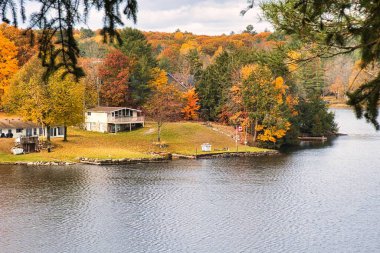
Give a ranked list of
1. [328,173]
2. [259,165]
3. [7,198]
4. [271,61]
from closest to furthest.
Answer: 1. [271,61]
2. [7,198]
3. [328,173]
4. [259,165]

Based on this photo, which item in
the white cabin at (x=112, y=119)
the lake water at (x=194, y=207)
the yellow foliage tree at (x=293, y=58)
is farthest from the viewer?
the white cabin at (x=112, y=119)

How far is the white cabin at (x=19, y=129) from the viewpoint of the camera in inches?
2640

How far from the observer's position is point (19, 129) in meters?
68.2

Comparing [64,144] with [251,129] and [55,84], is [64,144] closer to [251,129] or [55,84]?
[55,84]

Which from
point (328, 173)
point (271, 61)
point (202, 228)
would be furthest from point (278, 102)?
point (271, 61)

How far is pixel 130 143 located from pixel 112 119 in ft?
27.2

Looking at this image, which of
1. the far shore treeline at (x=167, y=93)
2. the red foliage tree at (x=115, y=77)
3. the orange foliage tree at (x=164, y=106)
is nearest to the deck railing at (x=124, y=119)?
the far shore treeline at (x=167, y=93)

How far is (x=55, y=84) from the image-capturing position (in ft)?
217

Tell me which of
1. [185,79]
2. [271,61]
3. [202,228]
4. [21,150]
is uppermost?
[185,79]

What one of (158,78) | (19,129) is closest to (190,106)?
(158,78)

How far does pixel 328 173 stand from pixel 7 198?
33088 mm

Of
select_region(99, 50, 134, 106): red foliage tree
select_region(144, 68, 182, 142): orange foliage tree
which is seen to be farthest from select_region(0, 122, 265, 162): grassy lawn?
select_region(99, 50, 134, 106): red foliage tree

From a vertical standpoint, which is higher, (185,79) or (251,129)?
(185,79)

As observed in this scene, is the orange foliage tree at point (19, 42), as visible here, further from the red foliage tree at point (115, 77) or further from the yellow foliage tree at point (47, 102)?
the yellow foliage tree at point (47, 102)
